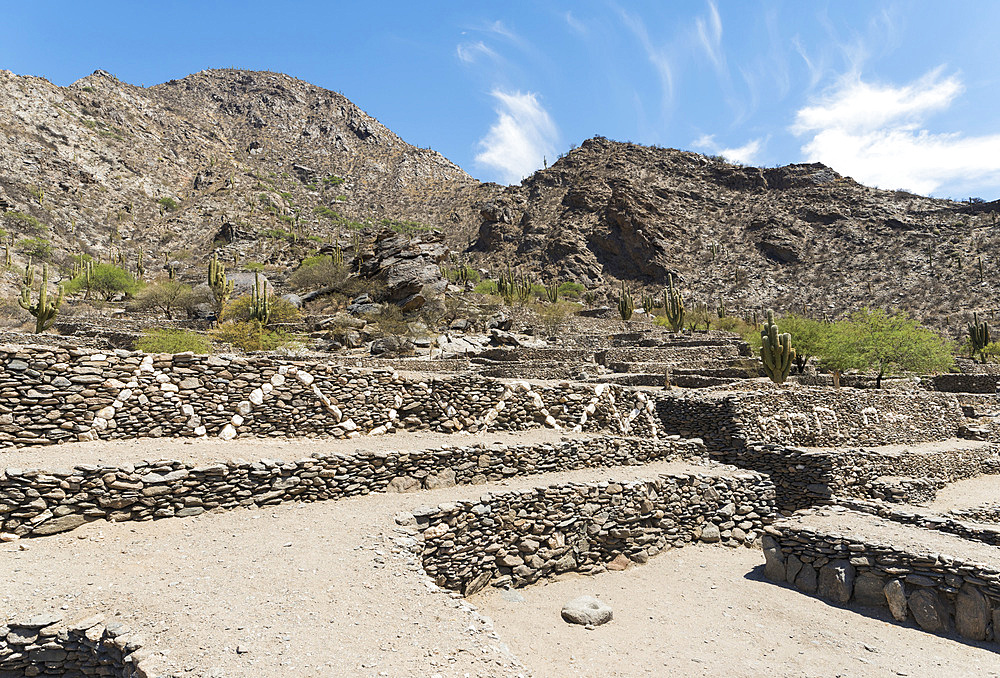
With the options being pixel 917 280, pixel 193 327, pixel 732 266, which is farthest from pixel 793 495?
pixel 732 266

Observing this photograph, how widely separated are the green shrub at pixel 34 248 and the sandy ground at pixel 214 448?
57.9 meters

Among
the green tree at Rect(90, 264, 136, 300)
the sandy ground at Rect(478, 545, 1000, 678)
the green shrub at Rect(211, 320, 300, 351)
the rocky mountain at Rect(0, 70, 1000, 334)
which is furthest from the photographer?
the rocky mountain at Rect(0, 70, 1000, 334)

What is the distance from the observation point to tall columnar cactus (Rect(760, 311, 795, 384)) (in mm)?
17750

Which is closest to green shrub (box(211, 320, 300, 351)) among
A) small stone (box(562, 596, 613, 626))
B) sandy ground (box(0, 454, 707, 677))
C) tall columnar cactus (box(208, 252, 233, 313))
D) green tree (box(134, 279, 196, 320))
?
tall columnar cactus (box(208, 252, 233, 313))

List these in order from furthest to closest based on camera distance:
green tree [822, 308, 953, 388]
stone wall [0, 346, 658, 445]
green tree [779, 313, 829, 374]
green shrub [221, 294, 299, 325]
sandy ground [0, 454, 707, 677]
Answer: green shrub [221, 294, 299, 325], green tree [779, 313, 829, 374], green tree [822, 308, 953, 388], stone wall [0, 346, 658, 445], sandy ground [0, 454, 707, 677]

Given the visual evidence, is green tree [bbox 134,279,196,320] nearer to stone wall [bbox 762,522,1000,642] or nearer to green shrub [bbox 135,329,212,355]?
green shrub [bbox 135,329,212,355]

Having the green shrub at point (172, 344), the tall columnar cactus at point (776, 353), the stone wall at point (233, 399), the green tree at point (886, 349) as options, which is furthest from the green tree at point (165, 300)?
the green tree at point (886, 349)

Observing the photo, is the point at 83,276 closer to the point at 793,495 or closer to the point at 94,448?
the point at 94,448

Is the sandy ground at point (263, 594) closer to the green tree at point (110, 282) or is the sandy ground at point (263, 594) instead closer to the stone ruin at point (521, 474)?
the stone ruin at point (521, 474)

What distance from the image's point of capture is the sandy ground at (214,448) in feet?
23.0

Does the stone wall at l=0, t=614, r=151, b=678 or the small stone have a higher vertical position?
the stone wall at l=0, t=614, r=151, b=678

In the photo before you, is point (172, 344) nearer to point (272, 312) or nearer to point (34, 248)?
point (272, 312)

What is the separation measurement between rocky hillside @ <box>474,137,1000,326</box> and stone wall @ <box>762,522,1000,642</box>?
53007mm

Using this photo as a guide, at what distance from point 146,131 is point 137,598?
341ft
